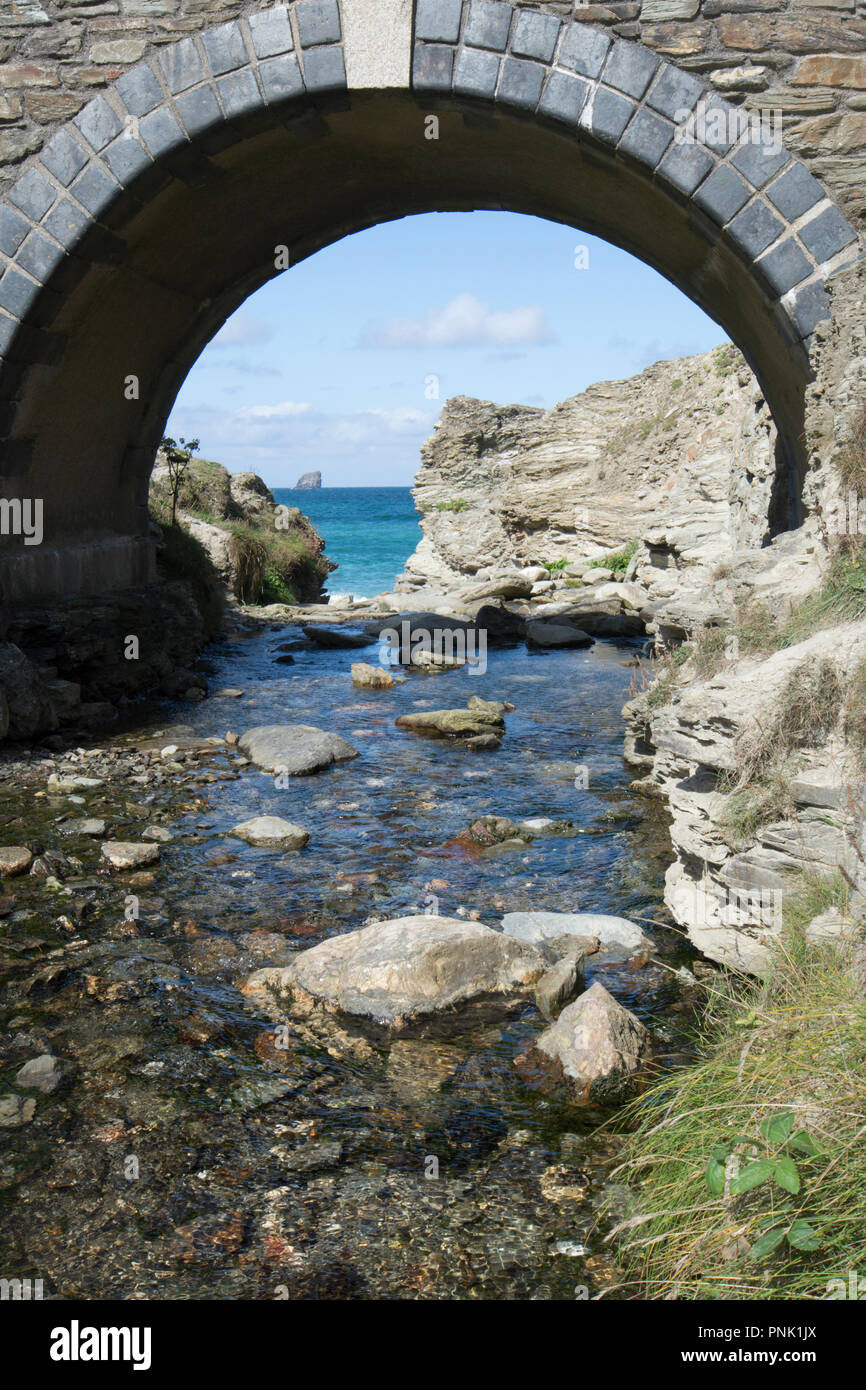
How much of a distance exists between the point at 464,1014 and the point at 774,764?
1.51 m

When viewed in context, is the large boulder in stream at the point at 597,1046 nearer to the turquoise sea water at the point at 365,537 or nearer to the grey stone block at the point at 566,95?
the grey stone block at the point at 566,95

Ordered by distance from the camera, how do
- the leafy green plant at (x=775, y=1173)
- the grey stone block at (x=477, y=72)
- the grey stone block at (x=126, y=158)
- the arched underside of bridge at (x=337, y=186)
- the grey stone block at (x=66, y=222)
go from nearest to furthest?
the leafy green plant at (x=775, y=1173) → the arched underside of bridge at (x=337, y=186) → the grey stone block at (x=477, y=72) → the grey stone block at (x=126, y=158) → the grey stone block at (x=66, y=222)

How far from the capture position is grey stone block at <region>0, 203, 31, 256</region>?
6.93 meters

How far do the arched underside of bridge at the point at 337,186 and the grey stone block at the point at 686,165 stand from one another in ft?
0.03

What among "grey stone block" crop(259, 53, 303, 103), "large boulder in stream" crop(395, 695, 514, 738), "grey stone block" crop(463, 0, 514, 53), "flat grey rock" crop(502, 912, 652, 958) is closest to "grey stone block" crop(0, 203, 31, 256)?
"grey stone block" crop(259, 53, 303, 103)

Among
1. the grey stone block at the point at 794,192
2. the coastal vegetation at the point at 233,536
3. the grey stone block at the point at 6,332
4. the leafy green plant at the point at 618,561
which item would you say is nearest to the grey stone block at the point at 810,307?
the grey stone block at the point at 794,192

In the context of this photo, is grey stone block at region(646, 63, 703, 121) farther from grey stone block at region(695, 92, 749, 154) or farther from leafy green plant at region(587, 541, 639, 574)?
leafy green plant at region(587, 541, 639, 574)

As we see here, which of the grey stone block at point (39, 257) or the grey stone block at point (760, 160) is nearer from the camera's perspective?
the grey stone block at point (760, 160)

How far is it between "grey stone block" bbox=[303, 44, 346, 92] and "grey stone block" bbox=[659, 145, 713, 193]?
2.12 meters

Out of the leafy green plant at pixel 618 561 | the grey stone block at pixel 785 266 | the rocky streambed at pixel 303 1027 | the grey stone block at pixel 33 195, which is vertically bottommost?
the rocky streambed at pixel 303 1027

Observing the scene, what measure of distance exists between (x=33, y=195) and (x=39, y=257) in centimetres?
39

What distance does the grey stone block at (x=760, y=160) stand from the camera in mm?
6004
